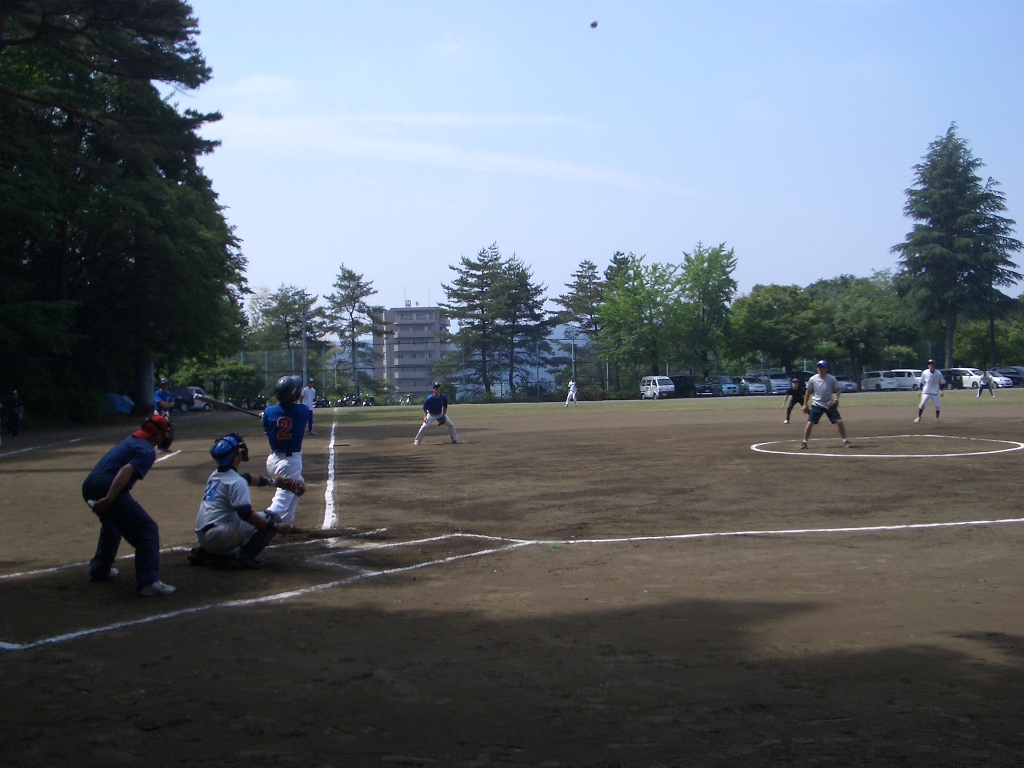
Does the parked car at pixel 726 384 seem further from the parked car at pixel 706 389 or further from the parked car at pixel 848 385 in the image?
the parked car at pixel 848 385

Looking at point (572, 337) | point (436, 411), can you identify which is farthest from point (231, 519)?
point (572, 337)

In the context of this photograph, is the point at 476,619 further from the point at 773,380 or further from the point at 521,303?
the point at 521,303

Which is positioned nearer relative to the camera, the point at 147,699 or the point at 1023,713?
the point at 1023,713

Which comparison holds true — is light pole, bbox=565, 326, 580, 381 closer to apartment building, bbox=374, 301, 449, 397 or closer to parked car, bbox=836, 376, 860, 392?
→ apartment building, bbox=374, 301, 449, 397

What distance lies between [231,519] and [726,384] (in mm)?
68299

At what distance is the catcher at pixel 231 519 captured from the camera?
27.1 ft

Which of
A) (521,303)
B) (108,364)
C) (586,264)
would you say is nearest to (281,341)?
(521,303)

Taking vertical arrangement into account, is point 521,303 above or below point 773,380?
above

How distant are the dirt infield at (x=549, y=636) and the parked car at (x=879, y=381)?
216 feet

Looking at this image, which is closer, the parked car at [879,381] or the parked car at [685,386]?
the parked car at [685,386]

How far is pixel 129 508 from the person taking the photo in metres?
7.47

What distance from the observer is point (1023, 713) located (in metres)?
4.50

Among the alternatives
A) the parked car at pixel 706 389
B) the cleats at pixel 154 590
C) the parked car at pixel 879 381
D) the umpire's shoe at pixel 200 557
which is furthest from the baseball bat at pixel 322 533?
the parked car at pixel 879 381

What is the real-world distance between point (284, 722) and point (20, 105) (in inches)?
1502
